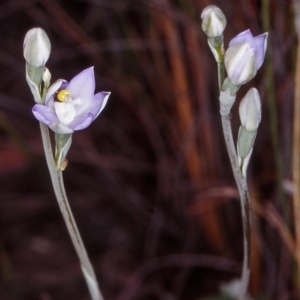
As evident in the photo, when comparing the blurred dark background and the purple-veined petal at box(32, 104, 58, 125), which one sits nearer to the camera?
the purple-veined petal at box(32, 104, 58, 125)

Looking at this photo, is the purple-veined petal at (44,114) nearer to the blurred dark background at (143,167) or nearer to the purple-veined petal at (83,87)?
the purple-veined petal at (83,87)

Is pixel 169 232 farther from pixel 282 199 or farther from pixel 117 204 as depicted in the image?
pixel 282 199

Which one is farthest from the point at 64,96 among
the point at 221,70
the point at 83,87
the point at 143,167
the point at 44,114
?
the point at 143,167

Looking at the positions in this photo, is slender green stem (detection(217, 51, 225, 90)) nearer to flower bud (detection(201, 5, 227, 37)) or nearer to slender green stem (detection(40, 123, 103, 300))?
flower bud (detection(201, 5, 227, 37))

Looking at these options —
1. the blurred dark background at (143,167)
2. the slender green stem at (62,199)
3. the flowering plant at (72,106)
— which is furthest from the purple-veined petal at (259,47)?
the blurred dark background at (143,167)

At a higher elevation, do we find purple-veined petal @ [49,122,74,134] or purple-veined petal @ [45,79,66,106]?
purple-veined petal @ [45,79,66,106]

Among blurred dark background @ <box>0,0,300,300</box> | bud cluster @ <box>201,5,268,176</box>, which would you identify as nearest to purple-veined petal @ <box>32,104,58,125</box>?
bud cluster @ <box>201,5,268,176</box>

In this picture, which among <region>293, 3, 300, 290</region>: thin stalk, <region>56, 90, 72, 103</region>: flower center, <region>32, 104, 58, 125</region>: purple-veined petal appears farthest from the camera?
<region>293, 3, 300, 290</region>: thin stalk

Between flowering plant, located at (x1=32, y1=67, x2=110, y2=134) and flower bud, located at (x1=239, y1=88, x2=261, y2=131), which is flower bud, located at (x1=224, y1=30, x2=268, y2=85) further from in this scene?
flowering plant, located at (x1=32, y1=67, x2=110, y2=134)

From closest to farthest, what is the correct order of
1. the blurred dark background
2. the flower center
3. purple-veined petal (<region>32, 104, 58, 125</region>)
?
purple-veined petal (<region>32, 104, 58, 125</region>), the flower center, the blurred dark background

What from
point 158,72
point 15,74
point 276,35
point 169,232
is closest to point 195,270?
point 169,232
